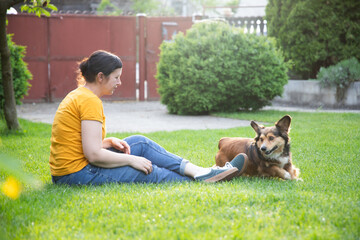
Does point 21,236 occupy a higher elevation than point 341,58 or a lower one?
lower

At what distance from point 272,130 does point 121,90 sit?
33.3 ft

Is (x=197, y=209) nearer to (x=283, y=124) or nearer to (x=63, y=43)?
(x=283, y=124)

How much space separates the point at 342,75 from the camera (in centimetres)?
1035

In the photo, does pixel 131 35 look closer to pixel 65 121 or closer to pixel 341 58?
pixel 341 58

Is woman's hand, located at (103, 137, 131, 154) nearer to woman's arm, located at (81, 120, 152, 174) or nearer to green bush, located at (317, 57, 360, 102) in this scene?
woman's arm, located at (81, 120, 152, 174)

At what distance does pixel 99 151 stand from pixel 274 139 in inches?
66.4

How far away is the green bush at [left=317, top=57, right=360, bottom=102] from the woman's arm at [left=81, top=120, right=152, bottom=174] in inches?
322

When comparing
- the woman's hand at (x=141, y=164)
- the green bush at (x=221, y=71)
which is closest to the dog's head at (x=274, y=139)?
the woman's hand at (x=141, y=164)

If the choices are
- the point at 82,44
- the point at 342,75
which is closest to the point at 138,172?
the point at 342,75

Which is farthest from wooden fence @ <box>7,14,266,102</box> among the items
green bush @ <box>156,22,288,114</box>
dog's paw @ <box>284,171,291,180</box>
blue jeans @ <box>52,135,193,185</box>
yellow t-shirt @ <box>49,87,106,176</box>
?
yellow t-shirt @ <box>49,87,106,176</box>

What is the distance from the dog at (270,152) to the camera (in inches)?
154

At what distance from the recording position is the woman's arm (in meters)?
3.46

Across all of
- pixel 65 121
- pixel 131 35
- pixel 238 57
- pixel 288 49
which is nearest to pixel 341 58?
pixel 288 49

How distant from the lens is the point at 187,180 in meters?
3.93
